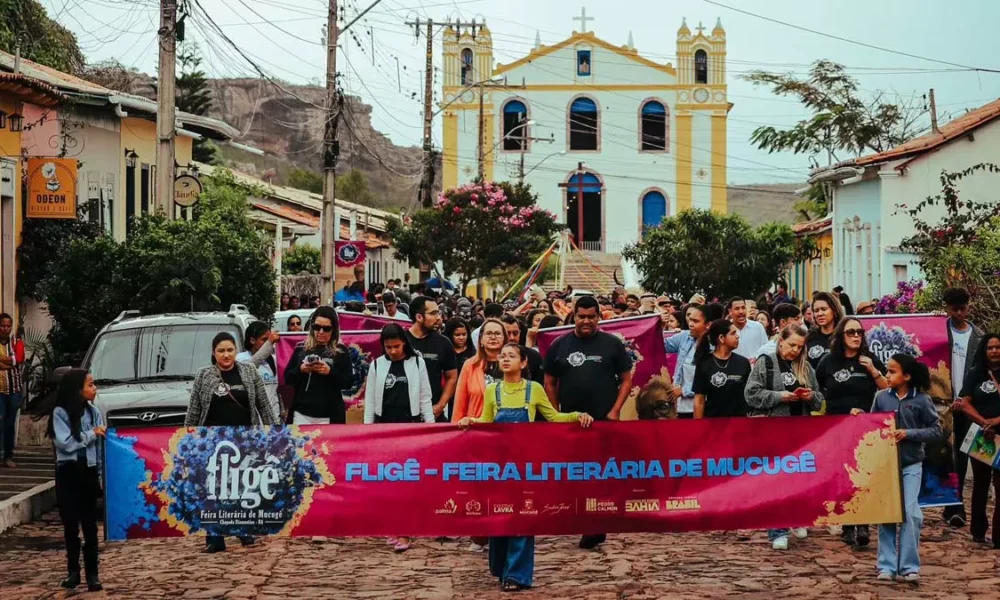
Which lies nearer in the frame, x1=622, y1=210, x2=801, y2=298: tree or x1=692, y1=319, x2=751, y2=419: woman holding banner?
x1=692, y1=319, x2=751, y2=419: woman holding banner

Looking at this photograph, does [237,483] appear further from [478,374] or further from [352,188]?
[352,188]

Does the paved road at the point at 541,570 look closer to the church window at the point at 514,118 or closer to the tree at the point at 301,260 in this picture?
the tree at the point at 301,260

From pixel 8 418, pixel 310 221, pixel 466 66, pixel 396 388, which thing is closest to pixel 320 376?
pixel 396 388

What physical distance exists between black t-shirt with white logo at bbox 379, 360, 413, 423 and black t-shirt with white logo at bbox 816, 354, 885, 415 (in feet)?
10.2

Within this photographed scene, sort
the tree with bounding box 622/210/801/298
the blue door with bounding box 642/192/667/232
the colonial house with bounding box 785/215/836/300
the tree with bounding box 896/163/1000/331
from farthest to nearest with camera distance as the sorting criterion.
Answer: the blue door with bounding box 642/192/667/232 → the colonial house with bounding box 785/215/836/300 → the tree with bounding box 622/210/801/298 → the tree with bounding box 896/163/1000/331

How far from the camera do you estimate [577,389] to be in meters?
11.6

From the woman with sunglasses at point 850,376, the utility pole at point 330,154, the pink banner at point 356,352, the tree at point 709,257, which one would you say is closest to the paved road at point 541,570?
the woman with sunglasses at point 850,376

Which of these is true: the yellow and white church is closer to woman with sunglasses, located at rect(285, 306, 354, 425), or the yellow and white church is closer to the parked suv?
the parked suv

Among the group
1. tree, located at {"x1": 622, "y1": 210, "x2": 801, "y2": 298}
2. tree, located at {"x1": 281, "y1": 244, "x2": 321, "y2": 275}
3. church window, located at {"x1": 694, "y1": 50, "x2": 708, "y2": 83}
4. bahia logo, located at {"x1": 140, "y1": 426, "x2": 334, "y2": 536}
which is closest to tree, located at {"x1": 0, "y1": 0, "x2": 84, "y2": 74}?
tree, located at {"x1": 281, "y1": 244, "x2": 321, "y2": 275}

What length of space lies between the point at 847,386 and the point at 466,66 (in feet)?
254

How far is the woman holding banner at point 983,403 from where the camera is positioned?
1189 cm

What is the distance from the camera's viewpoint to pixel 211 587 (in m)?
10.4

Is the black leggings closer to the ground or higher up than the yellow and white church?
closer to the ground

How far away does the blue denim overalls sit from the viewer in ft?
33.4
